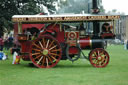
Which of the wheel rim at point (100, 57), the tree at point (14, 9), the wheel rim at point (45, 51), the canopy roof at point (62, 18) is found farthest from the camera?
the tree at point (14, 9)

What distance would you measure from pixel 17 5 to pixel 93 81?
2043 centimetres

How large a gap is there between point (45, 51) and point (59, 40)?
0.85m

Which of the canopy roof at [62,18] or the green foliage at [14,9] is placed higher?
the green foliage at [14,9]

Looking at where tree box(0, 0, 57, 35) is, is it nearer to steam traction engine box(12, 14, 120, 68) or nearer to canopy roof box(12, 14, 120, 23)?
steam traction engine box(12, 14, 120, 68)

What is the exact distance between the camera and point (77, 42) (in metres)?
14.6

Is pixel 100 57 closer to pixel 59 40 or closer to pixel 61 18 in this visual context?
pixel 59 40

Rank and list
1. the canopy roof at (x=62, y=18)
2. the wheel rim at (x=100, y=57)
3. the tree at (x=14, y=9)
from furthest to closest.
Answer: the tree at (x=14, y=9), the wheel rim at (x=100, y=57), the canopy roof at (x=62, y=18)

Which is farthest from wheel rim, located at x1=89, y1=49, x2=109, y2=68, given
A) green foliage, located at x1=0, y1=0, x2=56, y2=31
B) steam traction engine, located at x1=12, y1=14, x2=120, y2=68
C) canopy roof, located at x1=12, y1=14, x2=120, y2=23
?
green foliage, located at x1=0, y1=0, x2=56, y2=31

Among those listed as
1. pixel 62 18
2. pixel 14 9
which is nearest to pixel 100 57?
pixel 62 18

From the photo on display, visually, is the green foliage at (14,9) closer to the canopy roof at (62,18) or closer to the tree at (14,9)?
the tree at (14,9)

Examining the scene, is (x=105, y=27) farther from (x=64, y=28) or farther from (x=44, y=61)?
(x=44, y=61)

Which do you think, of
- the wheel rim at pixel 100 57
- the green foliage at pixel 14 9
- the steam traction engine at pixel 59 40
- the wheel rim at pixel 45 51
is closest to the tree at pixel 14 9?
the green foliage at pixel 14 9

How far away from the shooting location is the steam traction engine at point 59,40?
14055mm

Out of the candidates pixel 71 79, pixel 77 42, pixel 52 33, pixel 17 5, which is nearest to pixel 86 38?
pixel 77 42
